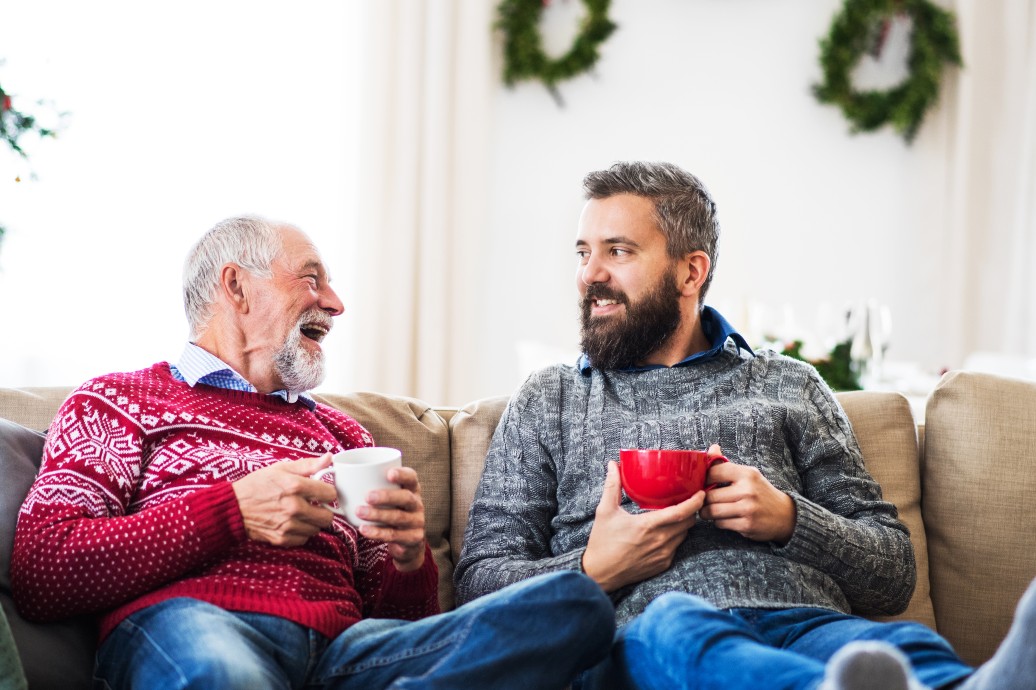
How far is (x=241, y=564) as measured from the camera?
143 centimetres

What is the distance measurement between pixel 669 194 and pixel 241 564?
1.06 meters

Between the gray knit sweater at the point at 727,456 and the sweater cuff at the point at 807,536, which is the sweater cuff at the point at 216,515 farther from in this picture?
the sweater cuff at the point at 807,536

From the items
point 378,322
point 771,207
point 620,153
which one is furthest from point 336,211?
point 771,207

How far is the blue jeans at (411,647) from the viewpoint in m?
1.22

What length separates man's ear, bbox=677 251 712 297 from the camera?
191 cm

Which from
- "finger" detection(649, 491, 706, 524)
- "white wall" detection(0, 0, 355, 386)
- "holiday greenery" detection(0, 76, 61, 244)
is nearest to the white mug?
"finger" detection(649, 491, 706, 524)

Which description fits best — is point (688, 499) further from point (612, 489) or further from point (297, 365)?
point (297, 365)

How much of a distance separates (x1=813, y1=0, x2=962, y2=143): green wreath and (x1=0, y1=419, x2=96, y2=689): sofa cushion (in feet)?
12.7

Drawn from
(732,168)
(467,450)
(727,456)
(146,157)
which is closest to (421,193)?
(146,157)

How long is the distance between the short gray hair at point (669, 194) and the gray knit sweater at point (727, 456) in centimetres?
24

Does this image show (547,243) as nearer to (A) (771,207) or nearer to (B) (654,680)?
(A) (771,207)

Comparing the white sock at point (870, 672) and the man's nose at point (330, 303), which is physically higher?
the man's nose at point (330, 303)

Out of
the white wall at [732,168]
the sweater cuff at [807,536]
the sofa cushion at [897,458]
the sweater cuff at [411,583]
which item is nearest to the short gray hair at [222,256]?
the sweater cuff at [411,583]

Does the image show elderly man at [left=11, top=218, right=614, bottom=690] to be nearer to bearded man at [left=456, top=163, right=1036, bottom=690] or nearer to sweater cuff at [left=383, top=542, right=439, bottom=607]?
sweater cuff at [left=383, top=542, right=439, bottom=607]
